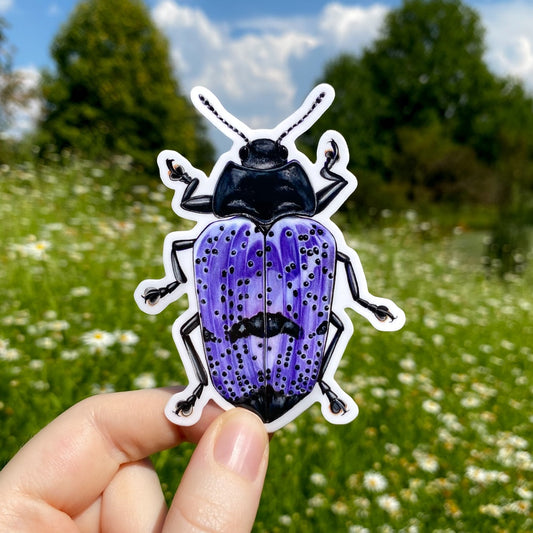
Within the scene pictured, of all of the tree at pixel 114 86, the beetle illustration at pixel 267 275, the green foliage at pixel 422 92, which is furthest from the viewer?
the green foliage at pixel 422 92

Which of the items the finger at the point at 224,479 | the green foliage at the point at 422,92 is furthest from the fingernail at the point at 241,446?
the green foliage at the point at 422,92

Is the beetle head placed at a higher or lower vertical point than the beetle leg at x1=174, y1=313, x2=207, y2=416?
higher

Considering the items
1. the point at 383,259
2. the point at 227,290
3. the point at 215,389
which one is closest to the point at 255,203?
the point at 227,290

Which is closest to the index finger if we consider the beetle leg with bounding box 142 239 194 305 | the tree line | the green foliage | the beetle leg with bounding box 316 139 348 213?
the beetle leg with bounding box 142 239 194 305

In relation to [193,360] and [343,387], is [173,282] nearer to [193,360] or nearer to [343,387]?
[193,360]

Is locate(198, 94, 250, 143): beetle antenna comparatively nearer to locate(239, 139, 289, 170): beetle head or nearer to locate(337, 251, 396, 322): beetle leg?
locate(239, 139, 289, 170): beetle head

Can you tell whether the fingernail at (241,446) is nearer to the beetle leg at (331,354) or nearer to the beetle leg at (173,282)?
the beetle leg at (331,354)
